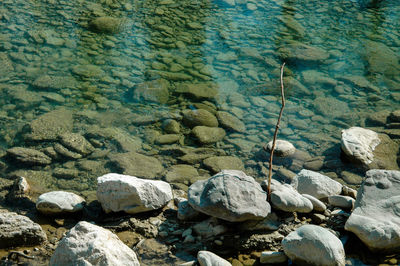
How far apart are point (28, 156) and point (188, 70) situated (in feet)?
10.7

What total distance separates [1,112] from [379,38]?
24.1ft

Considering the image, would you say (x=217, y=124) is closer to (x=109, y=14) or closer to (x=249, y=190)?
(x=249, y=190)

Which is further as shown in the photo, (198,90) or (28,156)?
(198,90)

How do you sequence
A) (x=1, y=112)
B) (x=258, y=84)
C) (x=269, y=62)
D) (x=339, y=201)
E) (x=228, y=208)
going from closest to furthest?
(x=228, y=208) → (x=339, y=201) → (x=1, y=112) → (x=258, y=84) → (x=269, y=62)

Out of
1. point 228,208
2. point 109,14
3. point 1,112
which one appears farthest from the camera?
point 109,14

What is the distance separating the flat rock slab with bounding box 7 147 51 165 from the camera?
512cm

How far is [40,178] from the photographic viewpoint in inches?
194

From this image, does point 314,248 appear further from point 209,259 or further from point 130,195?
point 130,195

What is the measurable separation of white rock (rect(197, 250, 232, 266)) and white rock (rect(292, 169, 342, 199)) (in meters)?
1.43

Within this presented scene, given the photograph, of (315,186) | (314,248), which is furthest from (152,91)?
(314,248)

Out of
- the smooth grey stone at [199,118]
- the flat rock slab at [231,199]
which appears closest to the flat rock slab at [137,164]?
the smooth grey stone at [199,118]

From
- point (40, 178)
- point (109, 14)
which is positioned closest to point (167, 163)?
point (40, 178)

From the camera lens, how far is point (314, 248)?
10.4 ft

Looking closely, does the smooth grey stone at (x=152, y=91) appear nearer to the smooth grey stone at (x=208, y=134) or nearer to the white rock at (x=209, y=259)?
the smooth grey stone at (x=208, y=134)
